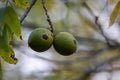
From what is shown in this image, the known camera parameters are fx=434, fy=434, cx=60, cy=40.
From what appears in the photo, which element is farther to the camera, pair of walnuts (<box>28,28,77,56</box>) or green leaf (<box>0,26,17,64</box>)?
pair of walnuts (<box>28,28,77,56</box>)

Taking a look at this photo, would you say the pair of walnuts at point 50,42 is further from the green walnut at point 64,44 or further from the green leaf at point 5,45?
the green leaf at point 5,45

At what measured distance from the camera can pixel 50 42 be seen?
195 centimetres

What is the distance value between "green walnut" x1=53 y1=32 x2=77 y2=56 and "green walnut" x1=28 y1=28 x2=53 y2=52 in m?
0.03

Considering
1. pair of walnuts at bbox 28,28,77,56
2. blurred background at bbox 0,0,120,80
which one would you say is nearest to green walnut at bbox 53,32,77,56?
pair of walnuts at bbox 28,28,77,56

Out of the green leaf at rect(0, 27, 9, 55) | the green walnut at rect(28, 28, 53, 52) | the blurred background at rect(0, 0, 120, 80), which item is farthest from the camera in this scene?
the blurred background at rect(0, 0, 120, 80)

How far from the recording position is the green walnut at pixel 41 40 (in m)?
1.94

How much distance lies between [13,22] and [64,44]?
253mm

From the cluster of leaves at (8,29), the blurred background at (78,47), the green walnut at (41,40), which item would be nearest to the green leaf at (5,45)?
the cluster of leaves at (8,29)

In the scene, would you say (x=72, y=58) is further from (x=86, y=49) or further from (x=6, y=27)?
(x=6, y=27)

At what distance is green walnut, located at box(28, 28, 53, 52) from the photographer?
1937mm

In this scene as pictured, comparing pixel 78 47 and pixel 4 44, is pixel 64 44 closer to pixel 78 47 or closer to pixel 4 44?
pixel 4 44

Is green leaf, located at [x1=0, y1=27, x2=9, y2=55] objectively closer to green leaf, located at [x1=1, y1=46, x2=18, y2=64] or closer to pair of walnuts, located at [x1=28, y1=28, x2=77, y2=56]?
green leaf, located at [x1=1, y1=46, x2=18, y2=64]

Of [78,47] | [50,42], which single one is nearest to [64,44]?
[50,42]

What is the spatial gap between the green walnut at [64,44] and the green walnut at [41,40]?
0.03 metres
